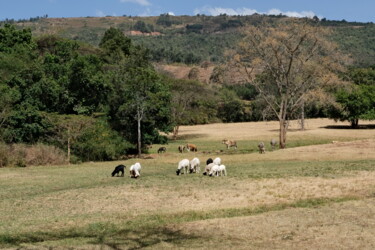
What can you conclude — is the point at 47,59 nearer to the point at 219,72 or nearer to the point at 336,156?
the point at 219,72

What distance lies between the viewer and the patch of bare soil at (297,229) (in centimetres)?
1395

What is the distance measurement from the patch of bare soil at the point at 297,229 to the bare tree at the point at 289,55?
3063cm

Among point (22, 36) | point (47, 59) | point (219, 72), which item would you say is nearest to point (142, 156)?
point (219, 72)

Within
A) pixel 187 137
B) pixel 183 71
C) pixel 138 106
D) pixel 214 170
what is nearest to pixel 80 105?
pixel 138 106

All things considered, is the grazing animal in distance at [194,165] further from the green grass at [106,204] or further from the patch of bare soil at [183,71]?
the patch of bare soil at [183,71]

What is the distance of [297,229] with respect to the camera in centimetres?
1565

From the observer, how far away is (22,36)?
72.6 meters

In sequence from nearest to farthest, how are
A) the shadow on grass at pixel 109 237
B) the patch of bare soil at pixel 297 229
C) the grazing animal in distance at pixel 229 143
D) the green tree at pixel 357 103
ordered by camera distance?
the patch of bare soil at pixel 297 229 < the shadow on grass at pixel 109 237 < the grazing animal in distance at pixel 229 143 < the green tree at pixel 357 103

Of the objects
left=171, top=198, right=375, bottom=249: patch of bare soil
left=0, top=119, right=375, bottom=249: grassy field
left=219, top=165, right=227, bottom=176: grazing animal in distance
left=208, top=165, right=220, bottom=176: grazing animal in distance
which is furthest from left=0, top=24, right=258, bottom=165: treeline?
left=171, top=198, right=375, bottom=249: patch of bare soil

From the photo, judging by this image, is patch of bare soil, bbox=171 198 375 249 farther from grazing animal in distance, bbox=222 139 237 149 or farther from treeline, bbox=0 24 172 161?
grazing animal in distance, bbox=222 139 237 149

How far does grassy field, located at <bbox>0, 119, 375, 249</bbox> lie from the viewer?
14.8 m

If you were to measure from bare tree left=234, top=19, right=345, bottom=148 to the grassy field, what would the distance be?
17.0 metres

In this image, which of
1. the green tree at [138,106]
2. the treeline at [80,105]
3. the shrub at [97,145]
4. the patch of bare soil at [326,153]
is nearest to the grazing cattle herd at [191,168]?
the patch of bare soil at [326,153]

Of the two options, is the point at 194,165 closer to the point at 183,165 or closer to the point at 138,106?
the point at 183,165
